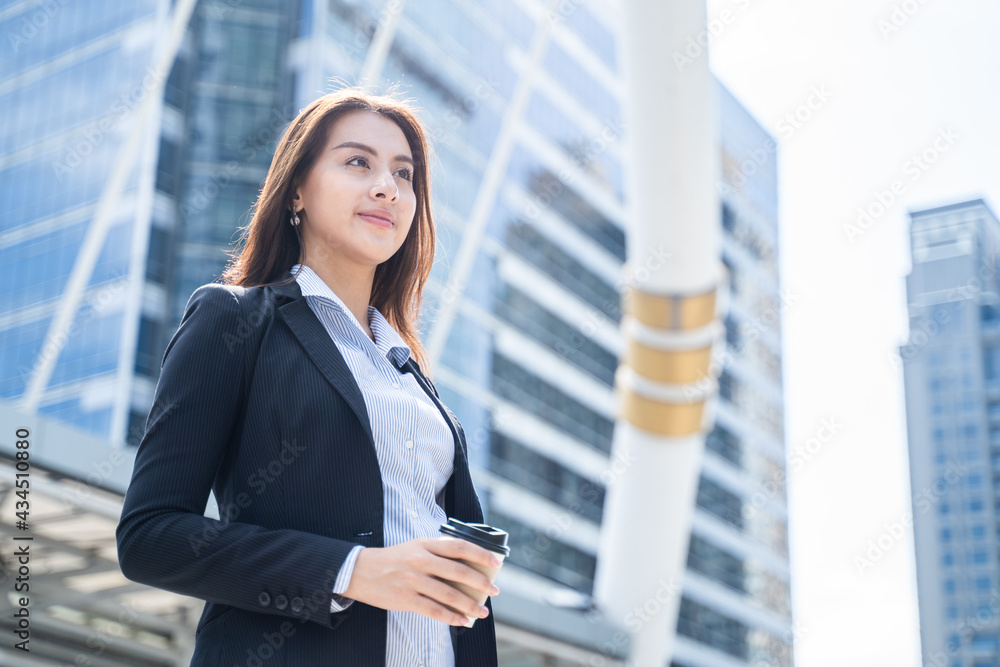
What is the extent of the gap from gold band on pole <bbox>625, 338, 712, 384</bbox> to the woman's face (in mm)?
6774

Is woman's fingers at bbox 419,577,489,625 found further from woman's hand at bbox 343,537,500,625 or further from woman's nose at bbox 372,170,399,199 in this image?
woman's nose at bbox 372,170,399,199

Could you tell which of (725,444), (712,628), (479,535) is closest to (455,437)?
(479,535)

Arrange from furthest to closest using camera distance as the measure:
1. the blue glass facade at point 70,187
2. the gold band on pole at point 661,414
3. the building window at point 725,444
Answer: the building window at point 725,444 < the blue glass facade at point 70,187 < the gold band on pole at point 661,414

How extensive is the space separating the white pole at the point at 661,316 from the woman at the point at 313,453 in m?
5.58

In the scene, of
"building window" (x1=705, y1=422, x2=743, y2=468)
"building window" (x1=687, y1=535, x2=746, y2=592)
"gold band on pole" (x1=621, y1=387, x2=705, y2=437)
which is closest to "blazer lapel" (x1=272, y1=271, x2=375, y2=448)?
"gold band on pole" (x1=621, y1=387, x2=705, y2=437)

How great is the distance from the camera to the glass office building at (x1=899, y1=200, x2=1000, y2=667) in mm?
60344

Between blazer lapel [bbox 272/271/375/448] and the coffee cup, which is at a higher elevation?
blazer lapel [bbox 272/271/375/448]

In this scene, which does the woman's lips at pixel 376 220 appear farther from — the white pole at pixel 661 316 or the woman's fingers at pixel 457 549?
the white pole at pixel 661 316

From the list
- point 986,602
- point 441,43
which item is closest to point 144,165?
point 441,43

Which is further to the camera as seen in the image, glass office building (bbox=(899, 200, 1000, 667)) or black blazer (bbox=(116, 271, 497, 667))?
glass office building (bbox=(899, 200, 1000, 667))

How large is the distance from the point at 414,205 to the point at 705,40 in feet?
19.0

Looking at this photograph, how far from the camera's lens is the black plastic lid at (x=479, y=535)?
131cm

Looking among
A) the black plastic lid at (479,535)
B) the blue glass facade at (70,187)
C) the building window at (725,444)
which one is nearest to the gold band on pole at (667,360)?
the black plastic lid at (479,535)

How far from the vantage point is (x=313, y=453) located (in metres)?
1.45
